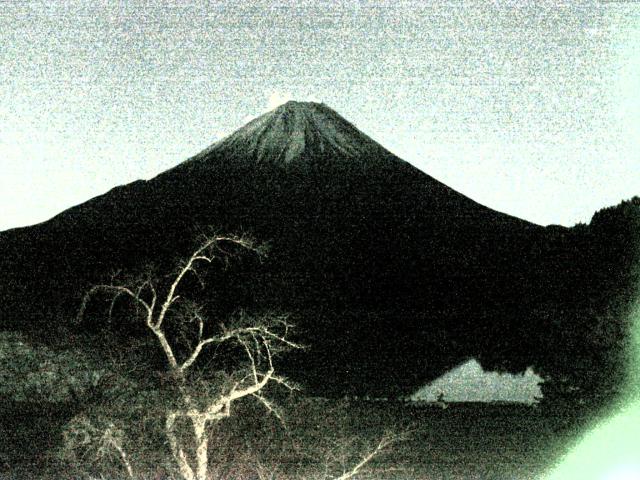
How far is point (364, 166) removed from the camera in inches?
2621

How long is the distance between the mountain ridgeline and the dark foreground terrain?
1.66 meters

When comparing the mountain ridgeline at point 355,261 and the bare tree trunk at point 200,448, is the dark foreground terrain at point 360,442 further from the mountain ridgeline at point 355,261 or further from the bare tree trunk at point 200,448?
the bare tree trunk at point 200,448

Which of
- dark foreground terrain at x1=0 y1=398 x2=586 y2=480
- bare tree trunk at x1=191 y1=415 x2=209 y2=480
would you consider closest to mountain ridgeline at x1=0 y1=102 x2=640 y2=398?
dark foreground terrain at x1=0 y1=398 x2=586 y2=480

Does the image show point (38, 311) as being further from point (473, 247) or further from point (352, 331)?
point (473, 247)

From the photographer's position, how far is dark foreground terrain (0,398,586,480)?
451 inches

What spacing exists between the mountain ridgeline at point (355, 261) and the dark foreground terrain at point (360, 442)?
5.45ft

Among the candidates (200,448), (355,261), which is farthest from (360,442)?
(355,261)

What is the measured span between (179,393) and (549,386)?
1010 cm

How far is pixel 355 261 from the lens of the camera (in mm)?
43781

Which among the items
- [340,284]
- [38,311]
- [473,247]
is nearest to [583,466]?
[38,311]

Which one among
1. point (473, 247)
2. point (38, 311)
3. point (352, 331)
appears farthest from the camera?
point (473, 247)

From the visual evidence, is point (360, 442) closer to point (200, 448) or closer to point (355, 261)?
point (200, 448)

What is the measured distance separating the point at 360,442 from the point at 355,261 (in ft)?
101

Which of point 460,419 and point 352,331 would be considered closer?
point 460,419
